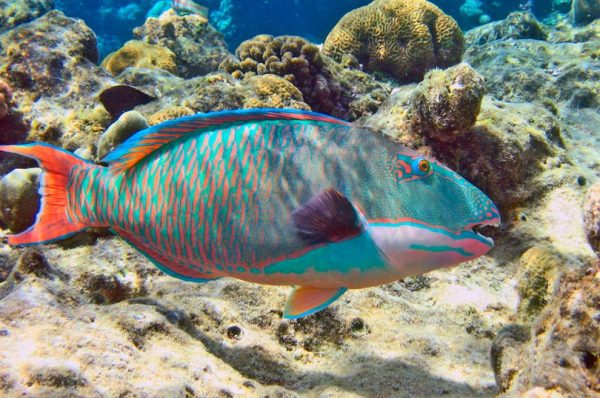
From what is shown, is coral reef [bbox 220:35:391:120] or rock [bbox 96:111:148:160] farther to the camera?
coral reef [bbox 220:35:391:120]

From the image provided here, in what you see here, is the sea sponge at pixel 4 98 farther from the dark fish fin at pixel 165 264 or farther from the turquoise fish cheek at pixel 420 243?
the turquoise fish cheek at pixel 420 243

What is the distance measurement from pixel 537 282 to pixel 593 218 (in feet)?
1.87

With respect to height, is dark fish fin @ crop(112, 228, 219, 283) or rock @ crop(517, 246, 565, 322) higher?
dark fish fin @ crop(112, 228, 219, 283)

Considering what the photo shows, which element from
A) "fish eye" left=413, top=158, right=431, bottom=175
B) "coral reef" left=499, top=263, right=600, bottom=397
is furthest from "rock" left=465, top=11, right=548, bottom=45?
"fish eye" left=413, top=158, right=431, bottom=175

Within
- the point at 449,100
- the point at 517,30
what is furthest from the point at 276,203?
the point at 517,30

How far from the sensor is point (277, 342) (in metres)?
2.59

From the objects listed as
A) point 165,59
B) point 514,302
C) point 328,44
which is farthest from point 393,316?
point 165,59

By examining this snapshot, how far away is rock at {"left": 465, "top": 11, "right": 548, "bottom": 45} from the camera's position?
13109 mm

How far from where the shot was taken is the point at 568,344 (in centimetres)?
162

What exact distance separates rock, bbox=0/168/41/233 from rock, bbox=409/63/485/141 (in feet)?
13.8

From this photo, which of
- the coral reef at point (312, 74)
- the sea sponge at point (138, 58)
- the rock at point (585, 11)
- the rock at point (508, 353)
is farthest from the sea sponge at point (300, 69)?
the rock at point (585, 11)

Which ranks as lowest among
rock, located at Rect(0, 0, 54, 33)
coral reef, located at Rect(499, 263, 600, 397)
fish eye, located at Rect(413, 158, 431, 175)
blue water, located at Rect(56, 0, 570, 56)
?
coral reef, located at Rect(499, 263, 600, 397)

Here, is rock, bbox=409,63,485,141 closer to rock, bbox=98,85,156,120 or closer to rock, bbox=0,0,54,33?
rock, bbox=98,85,156,120

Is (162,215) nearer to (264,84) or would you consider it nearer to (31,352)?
(31,352)
